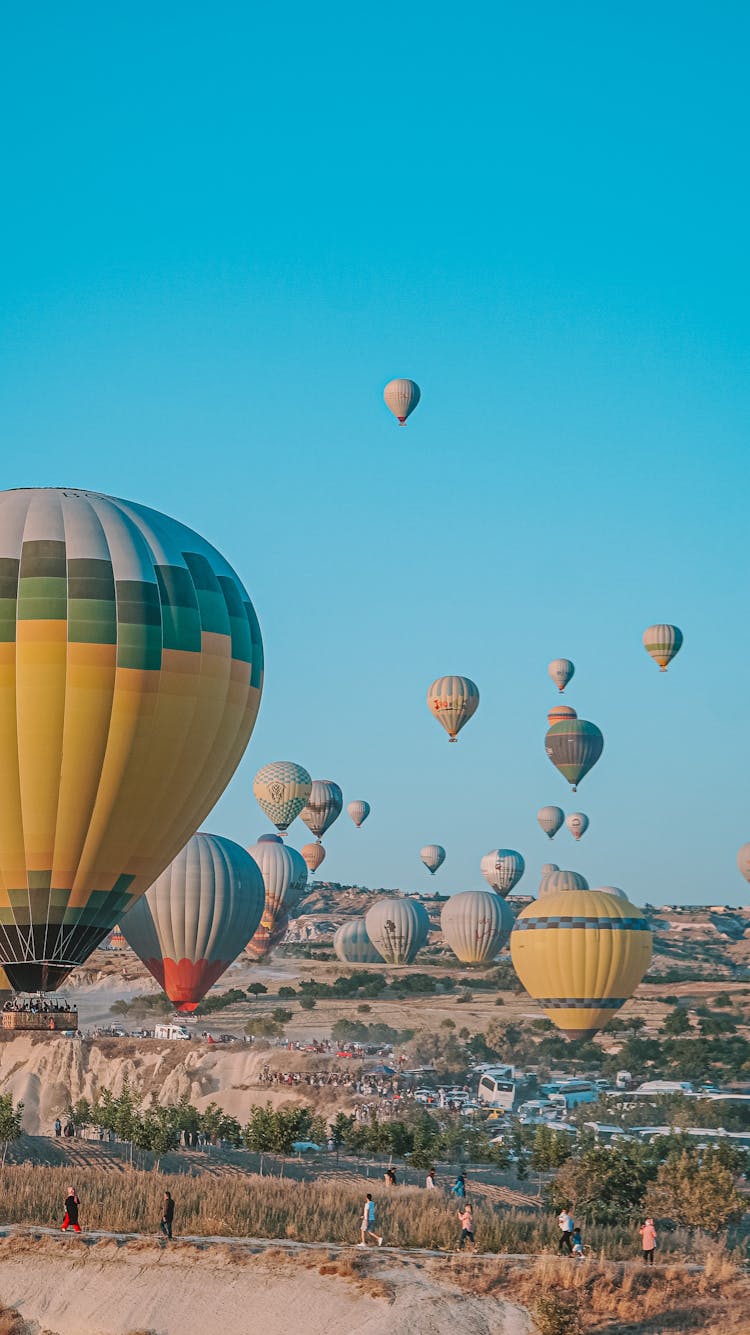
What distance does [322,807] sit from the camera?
5044 inches

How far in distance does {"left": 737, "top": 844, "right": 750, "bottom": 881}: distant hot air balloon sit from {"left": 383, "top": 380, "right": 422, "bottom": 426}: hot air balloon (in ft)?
152

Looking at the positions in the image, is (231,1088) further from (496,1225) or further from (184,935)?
(496,1225)

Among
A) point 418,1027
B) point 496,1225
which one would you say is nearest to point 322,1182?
point 496,1225

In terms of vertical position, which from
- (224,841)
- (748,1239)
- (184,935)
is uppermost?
(224,841)

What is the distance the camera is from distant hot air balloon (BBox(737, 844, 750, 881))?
357 feet

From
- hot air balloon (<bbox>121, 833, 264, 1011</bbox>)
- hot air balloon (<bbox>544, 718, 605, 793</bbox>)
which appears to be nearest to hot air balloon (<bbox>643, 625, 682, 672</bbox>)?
A: hot air balloon (<bbox>544, 718, 605, 793</bbox>)

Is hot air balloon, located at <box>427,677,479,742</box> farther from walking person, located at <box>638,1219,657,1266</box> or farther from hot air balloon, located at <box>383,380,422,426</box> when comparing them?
walking person, located at <box>638,1219,657,1266</box>

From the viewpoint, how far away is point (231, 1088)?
6625 cm

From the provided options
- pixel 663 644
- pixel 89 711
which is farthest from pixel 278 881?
pixel 89 711

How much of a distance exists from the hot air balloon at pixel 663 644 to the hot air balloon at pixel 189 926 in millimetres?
40491

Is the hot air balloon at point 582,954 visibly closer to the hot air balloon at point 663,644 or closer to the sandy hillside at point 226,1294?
the hot air balloon at point 663,644

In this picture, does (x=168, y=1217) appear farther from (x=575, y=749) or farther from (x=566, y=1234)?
(x=575, y=749)

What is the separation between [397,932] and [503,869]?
827 inches

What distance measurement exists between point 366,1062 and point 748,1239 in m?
40.5
